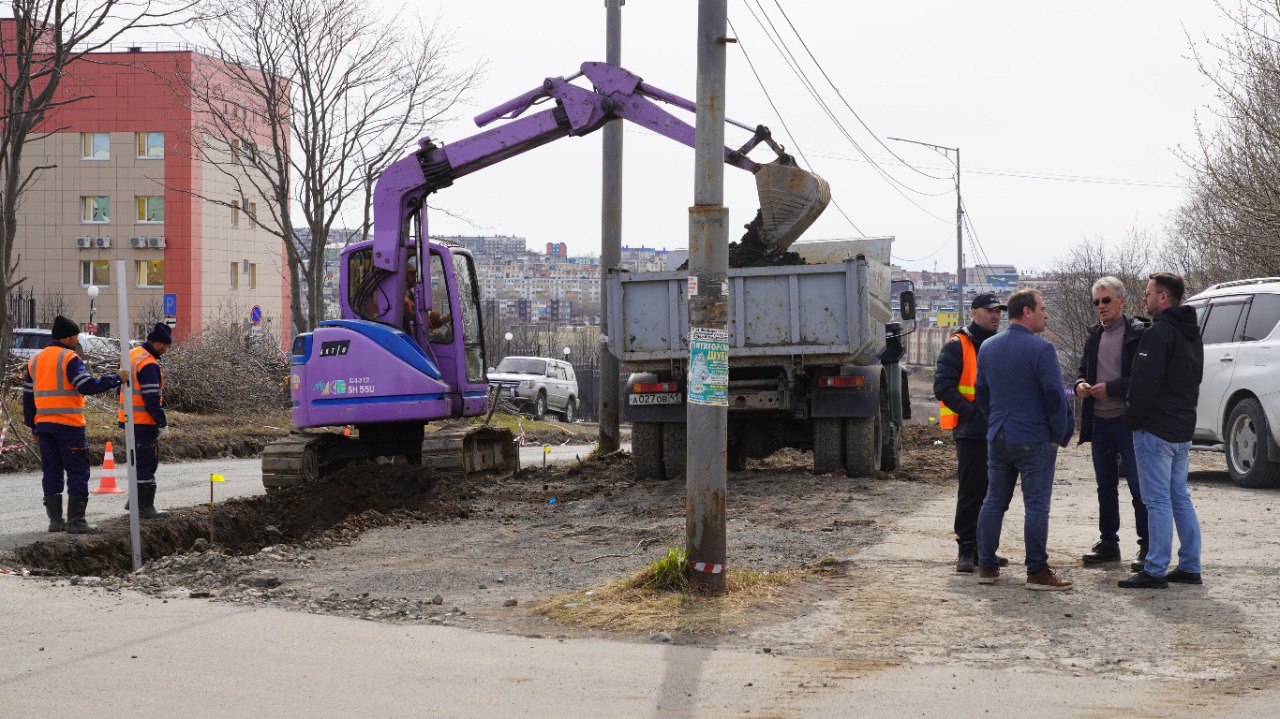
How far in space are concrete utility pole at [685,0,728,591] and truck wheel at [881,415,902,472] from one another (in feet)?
29.0

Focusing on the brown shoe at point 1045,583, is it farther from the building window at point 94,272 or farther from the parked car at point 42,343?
the building window at point 94,272

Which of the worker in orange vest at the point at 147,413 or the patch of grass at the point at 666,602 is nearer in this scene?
the patch of grass at the point at 666,602

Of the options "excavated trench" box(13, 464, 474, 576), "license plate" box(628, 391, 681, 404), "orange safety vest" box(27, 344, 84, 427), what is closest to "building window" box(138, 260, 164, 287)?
"excavated trench" box(13, 464, 474, 576)

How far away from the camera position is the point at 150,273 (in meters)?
59.8

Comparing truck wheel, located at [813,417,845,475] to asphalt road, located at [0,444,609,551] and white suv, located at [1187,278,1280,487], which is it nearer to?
white suv, located at [1187,278,1280,487]

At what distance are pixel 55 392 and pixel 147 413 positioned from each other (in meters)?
1.14

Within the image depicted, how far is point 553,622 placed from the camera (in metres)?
7.71

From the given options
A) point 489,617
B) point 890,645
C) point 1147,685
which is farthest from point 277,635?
point 1147,685

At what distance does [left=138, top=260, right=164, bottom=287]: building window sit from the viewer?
59.7 metres

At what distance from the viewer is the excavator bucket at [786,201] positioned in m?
14.4

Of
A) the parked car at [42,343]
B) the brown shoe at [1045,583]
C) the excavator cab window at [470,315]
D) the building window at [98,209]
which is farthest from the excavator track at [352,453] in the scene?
the building window at [98,209]

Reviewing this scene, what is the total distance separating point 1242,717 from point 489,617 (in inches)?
159

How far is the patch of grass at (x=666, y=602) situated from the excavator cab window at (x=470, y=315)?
8.01m

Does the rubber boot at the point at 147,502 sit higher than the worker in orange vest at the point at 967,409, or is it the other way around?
the worker in orange vest at the point at 967,409
